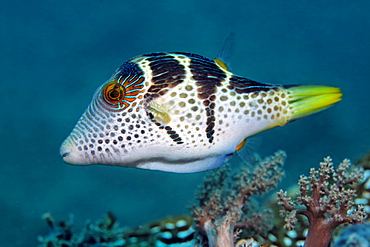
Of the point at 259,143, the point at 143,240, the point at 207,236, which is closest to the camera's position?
the point at 259,143

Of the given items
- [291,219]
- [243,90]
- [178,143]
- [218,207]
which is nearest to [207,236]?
[218,207]

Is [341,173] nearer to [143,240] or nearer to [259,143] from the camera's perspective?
[259,143]

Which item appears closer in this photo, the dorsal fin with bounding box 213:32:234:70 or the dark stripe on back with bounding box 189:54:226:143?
the dark stripe on back with bounding box 189:54:226:143

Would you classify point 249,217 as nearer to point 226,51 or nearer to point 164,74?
point 226,51

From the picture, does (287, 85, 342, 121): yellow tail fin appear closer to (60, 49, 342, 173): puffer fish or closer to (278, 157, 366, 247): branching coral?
(60, 49, 342, 173): puffer fish

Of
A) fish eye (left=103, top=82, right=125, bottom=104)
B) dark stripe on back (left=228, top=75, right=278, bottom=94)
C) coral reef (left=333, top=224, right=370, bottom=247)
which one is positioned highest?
fish eye (left=103, top=82, right=125, bottom=104)

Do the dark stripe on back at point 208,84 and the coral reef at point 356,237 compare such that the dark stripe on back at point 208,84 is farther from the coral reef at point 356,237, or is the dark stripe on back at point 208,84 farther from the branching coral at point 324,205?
the branching coral at point 324,205

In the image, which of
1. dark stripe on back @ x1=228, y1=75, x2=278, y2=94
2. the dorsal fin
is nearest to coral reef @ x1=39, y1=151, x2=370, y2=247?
dark stripe on back @ x1=228, y1=75, x2=278, y2=94
